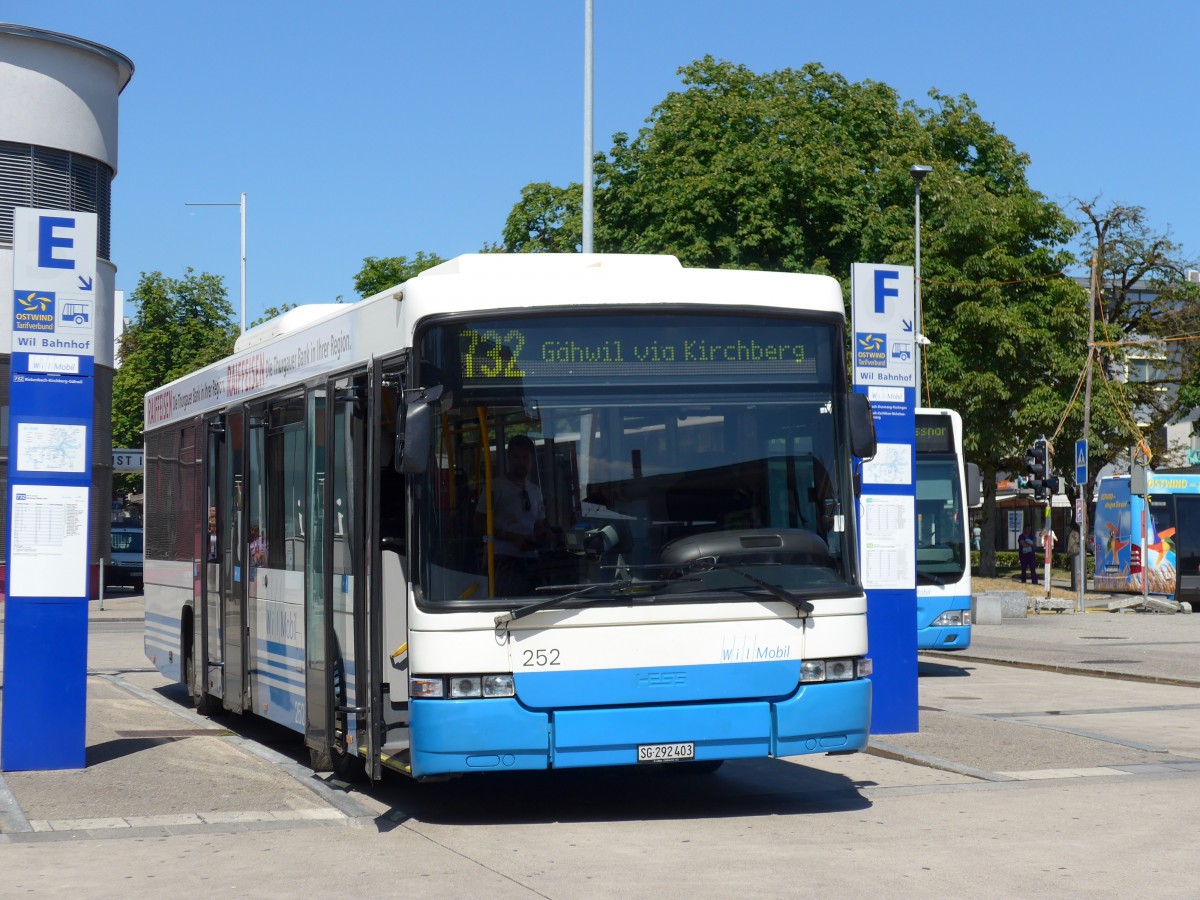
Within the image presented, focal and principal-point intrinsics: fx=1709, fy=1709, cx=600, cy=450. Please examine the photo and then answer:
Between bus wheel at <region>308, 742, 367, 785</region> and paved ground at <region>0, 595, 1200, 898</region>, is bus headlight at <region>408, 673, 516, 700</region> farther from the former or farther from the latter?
bus wheel at <region>308, 742, 367, 785</region>

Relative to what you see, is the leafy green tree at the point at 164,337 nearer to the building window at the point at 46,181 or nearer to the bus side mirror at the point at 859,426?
the building window at the point at 46,181

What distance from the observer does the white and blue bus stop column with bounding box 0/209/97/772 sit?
36.8 ft

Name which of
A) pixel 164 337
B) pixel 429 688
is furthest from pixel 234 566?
pixel 164 337

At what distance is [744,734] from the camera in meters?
8.96

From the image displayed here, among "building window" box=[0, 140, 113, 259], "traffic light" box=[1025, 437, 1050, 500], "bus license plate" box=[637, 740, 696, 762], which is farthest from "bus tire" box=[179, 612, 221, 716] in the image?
"building window" box=[0, 140, 113, 259]

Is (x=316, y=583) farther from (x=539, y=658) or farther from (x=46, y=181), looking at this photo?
(x=46, y=181)

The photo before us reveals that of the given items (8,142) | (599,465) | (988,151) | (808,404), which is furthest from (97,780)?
(988,151)

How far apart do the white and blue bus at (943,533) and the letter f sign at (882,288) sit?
725cm

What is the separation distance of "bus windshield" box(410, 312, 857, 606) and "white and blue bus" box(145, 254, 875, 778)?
0.01m

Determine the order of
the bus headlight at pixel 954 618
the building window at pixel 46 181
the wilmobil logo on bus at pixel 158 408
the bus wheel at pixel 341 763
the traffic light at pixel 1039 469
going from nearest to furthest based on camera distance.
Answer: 1. the bus wheel at pixel 341 763
2. the wilmobil logo on bus at pixel 158 408
3. the bus headlight at pixel 954 618
4. the traffic light at pixel 1039 469
5. the building window at pixel 46 181

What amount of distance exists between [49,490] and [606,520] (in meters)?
4.48

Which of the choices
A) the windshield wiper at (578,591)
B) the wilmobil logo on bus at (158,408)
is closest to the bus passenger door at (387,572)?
the windshield wiper at (578,591)

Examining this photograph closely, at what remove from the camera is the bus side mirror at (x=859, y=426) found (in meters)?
9.40

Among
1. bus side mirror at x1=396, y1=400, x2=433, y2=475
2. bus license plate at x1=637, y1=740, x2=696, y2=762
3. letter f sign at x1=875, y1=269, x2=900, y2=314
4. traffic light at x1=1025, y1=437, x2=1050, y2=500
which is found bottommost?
bus license plate at x1=637, y1=740, x2=696, y2=762
